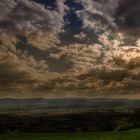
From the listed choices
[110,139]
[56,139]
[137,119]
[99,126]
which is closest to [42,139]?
[56,139]

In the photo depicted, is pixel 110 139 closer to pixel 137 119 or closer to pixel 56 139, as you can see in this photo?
pixel 56 139

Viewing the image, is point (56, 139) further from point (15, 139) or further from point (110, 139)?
point (110, 139)

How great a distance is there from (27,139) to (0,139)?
172 inches

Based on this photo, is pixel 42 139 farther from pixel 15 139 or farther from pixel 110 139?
pixel 110 139

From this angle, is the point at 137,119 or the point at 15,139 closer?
the point at 15,139

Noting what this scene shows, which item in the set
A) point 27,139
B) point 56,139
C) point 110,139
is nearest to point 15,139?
point 27,139

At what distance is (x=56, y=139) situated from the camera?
46.7 meters

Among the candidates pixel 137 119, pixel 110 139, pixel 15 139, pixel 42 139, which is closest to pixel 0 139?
pixel 15 139

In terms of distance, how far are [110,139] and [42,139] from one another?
40.3 ft

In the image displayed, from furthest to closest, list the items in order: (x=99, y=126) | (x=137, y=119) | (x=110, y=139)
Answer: (x=99, y=126), (x=137, y=119), (x=110, y=139)

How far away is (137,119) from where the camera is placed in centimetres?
10406

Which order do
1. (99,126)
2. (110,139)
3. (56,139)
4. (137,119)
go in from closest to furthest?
(110,139) → (56,139) → (137,119) → (99,126)

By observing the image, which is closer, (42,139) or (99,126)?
(42,139)

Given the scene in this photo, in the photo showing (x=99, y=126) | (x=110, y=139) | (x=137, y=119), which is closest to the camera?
(x=110, y=139)
